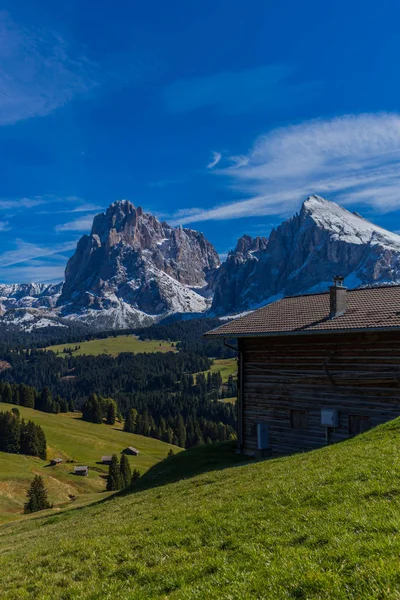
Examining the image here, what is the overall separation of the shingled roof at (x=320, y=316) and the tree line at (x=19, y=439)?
130 metres

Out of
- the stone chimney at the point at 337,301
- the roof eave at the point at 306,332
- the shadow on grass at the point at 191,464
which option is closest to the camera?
the roof eave at the point at 306,332

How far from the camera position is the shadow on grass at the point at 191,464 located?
3122cm

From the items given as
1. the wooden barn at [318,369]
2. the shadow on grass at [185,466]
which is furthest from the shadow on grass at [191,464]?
the wooden barn at [318,369]

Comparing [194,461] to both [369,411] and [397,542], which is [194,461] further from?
[397,542]

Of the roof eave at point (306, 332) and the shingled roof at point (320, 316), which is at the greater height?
the shingled roof at point (320, 316)

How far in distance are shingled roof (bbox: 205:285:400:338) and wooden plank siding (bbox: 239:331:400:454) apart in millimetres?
893

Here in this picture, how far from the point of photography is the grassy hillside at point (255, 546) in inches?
319

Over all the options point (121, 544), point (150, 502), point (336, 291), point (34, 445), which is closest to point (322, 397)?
point (336, 291)

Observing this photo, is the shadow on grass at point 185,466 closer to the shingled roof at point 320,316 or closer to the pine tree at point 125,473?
the shingled roof at point 320,316

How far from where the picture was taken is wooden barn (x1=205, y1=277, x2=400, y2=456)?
29.4 meters

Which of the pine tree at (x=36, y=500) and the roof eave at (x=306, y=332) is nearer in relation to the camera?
the roof eave at (x=306, y=332)

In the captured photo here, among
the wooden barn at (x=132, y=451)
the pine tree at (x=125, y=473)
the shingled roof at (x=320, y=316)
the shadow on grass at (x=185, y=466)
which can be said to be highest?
the shingled roof at (x=320, y=316)

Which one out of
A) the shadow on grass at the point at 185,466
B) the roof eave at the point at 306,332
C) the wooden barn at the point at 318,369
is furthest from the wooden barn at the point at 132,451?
the roof eave at the point at 306,332

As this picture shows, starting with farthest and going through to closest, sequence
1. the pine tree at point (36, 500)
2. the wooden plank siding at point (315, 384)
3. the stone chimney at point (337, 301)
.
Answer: the pine tree at point (36, 500), the stone chimney at point (337, 301), the wooden plank siding at point (315, 384)
